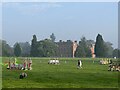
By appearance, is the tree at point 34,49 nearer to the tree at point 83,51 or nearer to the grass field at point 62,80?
the tree at point 83,51

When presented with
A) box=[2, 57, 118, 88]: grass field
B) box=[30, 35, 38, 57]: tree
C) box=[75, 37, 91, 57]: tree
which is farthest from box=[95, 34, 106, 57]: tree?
box=[2, 57, 118, 88]: grass field

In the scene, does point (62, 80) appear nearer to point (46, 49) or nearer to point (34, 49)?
point (34, 49)

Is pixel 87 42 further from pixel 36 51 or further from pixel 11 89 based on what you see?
pixel 11 89

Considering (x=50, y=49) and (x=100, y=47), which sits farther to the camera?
(x=50, y=49)

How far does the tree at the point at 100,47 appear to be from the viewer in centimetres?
11769

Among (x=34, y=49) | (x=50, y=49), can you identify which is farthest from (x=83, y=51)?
(x=34, y=49)

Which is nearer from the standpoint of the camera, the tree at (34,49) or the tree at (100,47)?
the tree at (100,47)

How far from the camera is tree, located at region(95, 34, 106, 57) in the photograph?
386 feet

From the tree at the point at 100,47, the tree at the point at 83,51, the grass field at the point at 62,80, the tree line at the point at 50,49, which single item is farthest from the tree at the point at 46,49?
the grass field at the point at 62,80

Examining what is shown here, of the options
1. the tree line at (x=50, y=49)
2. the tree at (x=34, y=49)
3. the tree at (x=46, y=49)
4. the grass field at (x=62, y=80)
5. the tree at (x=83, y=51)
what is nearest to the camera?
the grass field at (x=62, y=80)

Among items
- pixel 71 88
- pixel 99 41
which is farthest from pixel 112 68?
pixel 99 41

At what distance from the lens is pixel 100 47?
118 meters

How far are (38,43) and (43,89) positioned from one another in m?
109

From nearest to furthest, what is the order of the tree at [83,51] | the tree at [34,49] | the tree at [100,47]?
1. the tree at [100,47]
2. the tree at [34,49]
3. the tree at [83,51]
